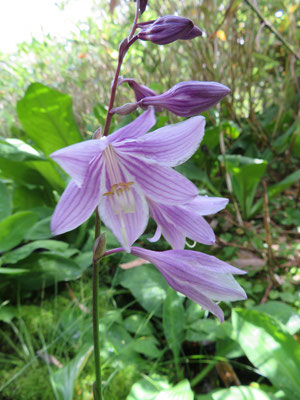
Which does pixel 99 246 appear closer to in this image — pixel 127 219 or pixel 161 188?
pixel 127 219

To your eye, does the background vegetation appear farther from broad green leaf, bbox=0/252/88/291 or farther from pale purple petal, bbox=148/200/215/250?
pale purple petal, bbox=148/200/215/250

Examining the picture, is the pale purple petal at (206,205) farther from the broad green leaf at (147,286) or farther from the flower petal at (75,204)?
the broad green leaf at (147,286)

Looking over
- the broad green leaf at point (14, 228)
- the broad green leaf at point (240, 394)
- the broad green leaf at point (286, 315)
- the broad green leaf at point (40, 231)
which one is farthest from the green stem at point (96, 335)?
the broad green leaf at point (40, 231)

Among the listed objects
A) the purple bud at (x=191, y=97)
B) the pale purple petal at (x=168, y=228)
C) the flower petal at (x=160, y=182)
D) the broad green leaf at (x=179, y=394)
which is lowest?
the broad green leaf at (x=179, y=394)

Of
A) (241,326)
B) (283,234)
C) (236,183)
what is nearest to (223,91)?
(241,326)

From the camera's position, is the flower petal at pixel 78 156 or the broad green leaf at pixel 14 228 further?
the broad green leaf at pixel 14 228

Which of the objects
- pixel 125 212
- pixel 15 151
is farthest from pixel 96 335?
pixel 15 151

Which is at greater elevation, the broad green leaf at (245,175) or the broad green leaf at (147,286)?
the broad green leaf at (245,175)

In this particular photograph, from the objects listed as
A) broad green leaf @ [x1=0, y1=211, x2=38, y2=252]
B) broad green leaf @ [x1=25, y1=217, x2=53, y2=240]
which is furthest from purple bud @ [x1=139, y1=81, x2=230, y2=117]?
broad green leaf @ [x1=25, y1=217, x2=53, y2=240]

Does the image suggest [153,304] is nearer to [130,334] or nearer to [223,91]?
[130,334]
